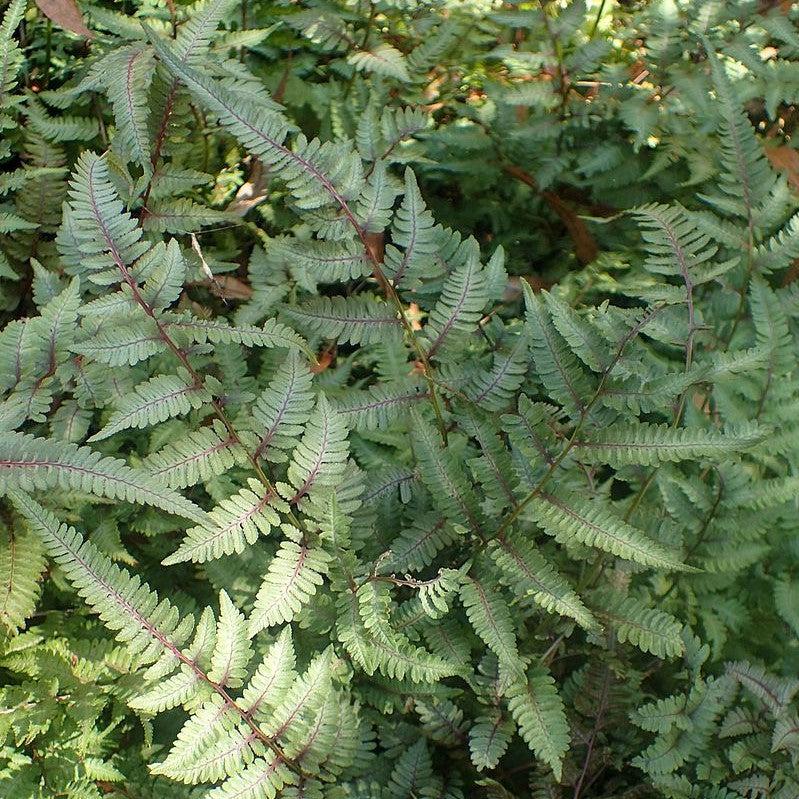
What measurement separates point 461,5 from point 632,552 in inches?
95.4

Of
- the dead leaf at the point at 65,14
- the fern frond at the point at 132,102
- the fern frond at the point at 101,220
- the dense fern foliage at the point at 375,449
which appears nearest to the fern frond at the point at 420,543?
the dense fern foliage at the point at 375,449

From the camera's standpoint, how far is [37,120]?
2.67 m

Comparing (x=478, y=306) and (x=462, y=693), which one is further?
(x=462, y=693)

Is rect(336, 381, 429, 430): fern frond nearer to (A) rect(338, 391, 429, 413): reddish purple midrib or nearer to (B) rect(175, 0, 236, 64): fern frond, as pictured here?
(A) rect(338, 391, 429, 413): reddish purple midrib

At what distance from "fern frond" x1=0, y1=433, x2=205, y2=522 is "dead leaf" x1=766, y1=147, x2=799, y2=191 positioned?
2601mm

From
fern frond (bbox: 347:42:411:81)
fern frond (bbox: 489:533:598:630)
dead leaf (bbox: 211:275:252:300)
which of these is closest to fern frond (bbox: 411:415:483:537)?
fern frond (bbox: 489:533:598:630)

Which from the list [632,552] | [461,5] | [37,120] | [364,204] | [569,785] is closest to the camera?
[632,552]

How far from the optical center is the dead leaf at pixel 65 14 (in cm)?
278

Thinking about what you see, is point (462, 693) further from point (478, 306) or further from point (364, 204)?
point (364, 204)

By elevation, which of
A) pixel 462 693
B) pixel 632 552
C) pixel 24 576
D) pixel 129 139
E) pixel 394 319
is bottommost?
pixel 462 693

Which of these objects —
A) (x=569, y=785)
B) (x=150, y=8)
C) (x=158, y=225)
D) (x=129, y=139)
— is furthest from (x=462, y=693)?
(x=150, y=8)

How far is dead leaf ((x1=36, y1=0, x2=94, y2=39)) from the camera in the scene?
2777mm

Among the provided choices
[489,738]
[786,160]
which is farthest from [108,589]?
[786,160]

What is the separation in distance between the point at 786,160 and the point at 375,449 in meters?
1.95
